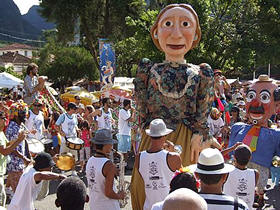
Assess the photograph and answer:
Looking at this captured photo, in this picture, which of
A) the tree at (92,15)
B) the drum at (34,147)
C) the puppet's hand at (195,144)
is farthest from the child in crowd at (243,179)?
the tree at (92,15)

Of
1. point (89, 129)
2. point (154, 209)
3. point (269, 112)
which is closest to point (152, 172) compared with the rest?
point (154, 209)

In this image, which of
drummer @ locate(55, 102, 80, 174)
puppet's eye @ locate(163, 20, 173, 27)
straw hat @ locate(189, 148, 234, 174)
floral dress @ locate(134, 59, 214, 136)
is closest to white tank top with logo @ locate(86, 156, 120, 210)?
floral dress @ locate(134, 59, 214, 136)

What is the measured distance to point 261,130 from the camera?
15.9ft

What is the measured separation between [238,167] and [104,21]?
19653 millimetres

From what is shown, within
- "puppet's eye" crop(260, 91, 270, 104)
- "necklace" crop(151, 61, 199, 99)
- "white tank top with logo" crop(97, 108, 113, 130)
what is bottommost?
"white tank top with logo" crop(97, 108, 113, 130)

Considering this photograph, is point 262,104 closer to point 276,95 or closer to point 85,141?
point 276,95

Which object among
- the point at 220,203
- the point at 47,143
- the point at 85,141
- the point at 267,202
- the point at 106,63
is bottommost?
the point at 267,202

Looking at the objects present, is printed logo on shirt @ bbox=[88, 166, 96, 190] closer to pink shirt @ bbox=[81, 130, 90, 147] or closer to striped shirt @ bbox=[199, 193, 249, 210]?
striped shirt @ bbox=[199, 193, 249, 210]

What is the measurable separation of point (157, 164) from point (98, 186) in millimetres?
629

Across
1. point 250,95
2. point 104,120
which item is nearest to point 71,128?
point 104,120

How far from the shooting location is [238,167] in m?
3.80

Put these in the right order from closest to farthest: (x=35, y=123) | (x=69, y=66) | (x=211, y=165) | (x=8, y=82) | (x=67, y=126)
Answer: (x=211, y=165) < (x=35, y=123) < (x=67, y=126) < (x=8, y=82) < (x=69, y=66)

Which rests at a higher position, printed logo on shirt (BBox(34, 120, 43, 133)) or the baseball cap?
the baseball cap

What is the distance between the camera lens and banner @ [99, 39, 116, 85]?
15.4 m
